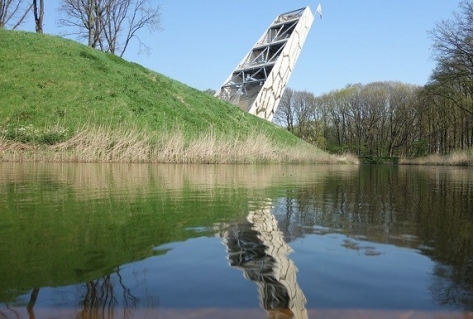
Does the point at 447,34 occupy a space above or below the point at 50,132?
above

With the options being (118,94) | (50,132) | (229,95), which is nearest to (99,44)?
(229,95)

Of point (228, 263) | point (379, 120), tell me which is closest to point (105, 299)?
point (228, 263)

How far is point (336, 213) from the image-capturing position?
2887 millimetres

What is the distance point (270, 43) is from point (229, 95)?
659 centimetres

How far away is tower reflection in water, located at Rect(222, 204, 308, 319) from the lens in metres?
1.07

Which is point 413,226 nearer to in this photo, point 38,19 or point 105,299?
point 105,299

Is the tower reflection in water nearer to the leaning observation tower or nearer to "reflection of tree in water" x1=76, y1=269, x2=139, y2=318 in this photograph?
"reflection of tree in water" x1=76, y1=269, x2=139, y2=318

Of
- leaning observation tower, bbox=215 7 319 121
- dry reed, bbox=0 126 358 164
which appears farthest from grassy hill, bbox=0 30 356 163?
leaning observation tower, bbox=215 7 319 121

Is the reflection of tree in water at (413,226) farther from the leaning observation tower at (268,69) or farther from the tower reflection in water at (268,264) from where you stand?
the leaning observation tower at (268,69)

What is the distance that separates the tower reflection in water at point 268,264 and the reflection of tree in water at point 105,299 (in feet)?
1.18

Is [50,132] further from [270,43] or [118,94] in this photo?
[270,43]

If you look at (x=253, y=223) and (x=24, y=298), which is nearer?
(x=24, y=298)

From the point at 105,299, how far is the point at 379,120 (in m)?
43.3

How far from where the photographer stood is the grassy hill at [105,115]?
11.7 m
